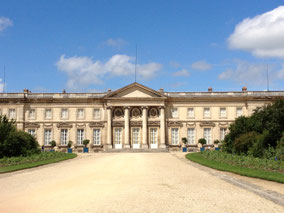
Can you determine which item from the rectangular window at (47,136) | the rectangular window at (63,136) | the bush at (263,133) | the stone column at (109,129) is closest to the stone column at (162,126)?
the stone column at (109,129)

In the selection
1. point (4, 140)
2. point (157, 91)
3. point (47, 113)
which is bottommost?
point (4, 140)

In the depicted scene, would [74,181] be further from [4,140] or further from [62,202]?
[4,140]

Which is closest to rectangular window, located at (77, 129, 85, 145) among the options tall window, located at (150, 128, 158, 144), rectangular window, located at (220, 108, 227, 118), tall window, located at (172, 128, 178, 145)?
tall window, located at (150, 128, 158, 144)

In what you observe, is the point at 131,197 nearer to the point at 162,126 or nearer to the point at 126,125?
the point at 126,125

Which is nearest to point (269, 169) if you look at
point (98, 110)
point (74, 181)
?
point (74, 181)

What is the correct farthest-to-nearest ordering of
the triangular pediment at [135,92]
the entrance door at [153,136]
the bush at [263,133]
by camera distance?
1. the entrance door at [153,136]
2. the triangular pediment at [135,92]
3. the bush at [263,133]

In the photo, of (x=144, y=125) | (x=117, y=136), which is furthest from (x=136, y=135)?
(x=117, y=136)

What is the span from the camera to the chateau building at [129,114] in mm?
41094

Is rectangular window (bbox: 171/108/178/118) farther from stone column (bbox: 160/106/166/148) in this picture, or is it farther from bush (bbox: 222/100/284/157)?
bush (bbox: 222/100/284/157)

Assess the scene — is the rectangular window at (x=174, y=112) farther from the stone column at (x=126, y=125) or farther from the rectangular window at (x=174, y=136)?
the stone column at (x=126, y=125)

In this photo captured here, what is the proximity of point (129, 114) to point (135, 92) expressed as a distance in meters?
3.00

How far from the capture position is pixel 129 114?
41.2 m

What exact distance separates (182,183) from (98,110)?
1273 inches

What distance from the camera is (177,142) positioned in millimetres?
41906
